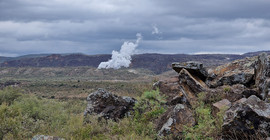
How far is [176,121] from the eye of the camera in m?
6.55

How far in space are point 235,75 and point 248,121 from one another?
559 centimetres

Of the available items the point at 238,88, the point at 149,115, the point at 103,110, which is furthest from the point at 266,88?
the point at 103,110

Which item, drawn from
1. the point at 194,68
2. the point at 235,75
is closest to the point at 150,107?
the point at 194,68

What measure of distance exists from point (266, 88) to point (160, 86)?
4469 mm

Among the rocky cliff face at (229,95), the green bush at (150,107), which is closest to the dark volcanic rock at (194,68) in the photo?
the rocky cliff face at (229,95)

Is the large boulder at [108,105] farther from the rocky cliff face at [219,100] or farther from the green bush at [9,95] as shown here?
the green bush at [9,95]

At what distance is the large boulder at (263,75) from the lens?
728 centimetres

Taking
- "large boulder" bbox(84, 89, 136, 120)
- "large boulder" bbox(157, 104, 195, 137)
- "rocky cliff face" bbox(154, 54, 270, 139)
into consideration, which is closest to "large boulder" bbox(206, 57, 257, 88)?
"rocky cliff face" bbox(154, 54, 270, 139)

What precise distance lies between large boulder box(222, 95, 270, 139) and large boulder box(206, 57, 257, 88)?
4.87 metres

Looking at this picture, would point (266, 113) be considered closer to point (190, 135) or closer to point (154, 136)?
point (190, 135)

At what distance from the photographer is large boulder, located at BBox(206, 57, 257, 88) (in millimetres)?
10016

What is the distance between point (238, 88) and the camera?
9.14 meters

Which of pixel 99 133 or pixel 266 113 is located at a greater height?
pixel 266 113

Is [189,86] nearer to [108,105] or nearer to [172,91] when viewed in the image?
[172,91]
